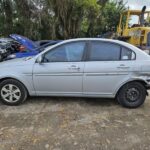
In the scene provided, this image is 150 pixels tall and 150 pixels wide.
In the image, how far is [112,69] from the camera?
5.25m

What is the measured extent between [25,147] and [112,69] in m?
2.52

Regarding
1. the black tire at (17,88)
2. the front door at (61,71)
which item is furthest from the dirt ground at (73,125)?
the front door at (61,71)

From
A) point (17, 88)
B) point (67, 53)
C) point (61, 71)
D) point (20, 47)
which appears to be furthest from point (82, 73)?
point (20, 47)

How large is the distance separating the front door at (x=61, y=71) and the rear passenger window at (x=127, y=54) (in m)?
0.87

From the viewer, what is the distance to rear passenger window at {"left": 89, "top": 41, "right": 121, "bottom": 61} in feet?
17.6

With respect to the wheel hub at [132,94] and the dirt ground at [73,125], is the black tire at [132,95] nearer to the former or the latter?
the wheel hub at [132,94]

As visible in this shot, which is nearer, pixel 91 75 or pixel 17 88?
pixel 91 75

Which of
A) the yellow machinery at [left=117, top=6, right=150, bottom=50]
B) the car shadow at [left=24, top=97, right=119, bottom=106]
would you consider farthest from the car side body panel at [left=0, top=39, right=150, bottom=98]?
the yellow machinery at [left=117, top=6, right=150, bottom=50]

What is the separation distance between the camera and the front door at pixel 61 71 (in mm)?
5281

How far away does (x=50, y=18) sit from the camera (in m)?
18.8

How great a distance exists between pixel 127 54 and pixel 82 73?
3.60ft

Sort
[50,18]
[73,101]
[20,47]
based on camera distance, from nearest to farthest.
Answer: [73,101]
[20,47]
[50,18]

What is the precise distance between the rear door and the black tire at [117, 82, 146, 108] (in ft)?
0.62

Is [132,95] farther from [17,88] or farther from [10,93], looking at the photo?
[10,93]
